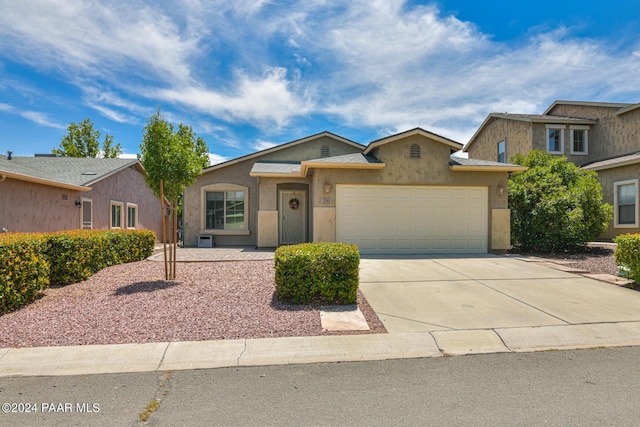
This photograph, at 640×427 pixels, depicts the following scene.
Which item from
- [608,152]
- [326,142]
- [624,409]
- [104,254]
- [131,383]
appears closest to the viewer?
[624,409]

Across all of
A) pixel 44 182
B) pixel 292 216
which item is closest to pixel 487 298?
pixel 292 216

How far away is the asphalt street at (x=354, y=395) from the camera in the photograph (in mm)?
2725

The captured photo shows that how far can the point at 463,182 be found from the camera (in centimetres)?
1187

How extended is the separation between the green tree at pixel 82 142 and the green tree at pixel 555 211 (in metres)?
35.7

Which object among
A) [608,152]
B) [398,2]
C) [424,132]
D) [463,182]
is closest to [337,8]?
[398,2]

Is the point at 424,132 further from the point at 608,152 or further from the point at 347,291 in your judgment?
the point at 608,152

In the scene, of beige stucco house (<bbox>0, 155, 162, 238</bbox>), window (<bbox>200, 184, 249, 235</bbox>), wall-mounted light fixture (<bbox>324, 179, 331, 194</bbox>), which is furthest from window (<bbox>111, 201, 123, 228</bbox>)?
wall-mounted light fixture (<bbox>324, 179, 331, 194</bbox>)

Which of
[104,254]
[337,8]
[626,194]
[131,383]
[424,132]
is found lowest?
[131,383]

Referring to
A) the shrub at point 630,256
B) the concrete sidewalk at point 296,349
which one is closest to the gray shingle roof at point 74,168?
the concrete sidewalk at point 296,349

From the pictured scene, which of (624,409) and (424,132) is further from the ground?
(424,132)

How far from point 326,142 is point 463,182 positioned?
6.57 meters

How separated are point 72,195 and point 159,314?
38.7 feet

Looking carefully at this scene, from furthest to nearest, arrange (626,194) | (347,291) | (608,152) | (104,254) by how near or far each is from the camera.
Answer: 1. (608,152)
2. (626,194)
3. (104,254)
4. (347,291)

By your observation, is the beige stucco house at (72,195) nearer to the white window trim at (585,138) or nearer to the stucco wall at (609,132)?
the stucco wall at (609,132)
